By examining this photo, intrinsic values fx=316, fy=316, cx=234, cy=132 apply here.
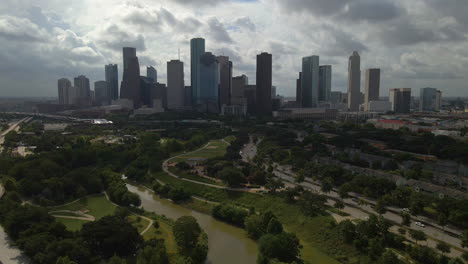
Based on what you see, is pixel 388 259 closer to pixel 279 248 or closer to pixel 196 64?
pixel 279 248

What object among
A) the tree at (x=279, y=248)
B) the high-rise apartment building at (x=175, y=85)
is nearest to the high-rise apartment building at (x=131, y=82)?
the high-rise apartment building at (x=175, y=85)

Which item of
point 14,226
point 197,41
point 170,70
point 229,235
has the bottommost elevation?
point 229,235

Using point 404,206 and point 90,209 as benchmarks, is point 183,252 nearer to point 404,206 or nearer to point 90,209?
point 90,209

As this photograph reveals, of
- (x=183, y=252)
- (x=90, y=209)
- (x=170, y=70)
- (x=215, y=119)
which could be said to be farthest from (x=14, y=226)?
(x=170, y=70)

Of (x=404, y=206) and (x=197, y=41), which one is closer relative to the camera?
(x=404, y=206)

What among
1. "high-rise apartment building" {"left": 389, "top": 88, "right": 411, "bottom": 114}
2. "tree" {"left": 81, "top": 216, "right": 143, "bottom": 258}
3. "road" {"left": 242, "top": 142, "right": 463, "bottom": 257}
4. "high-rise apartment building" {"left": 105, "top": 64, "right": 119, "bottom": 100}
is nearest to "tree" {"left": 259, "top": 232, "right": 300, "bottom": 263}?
"road" {"left": 242, "top": 142, "right": 463, "bottom": 257}

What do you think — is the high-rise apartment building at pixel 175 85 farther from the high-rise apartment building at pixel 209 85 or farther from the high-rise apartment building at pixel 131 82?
the high-rise apartment building at pixel 131 82

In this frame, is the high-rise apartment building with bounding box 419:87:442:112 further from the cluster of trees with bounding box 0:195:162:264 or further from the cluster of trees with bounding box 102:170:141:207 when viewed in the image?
the cluster of trees with bounding box 0:195:162:264
